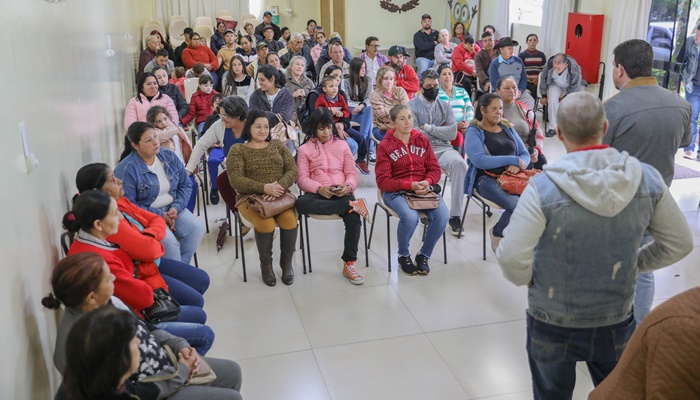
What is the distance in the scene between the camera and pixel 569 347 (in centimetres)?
210

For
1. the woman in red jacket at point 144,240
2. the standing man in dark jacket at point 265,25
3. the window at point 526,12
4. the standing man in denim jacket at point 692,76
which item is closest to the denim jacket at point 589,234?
the woman in red jacket at point 144,240

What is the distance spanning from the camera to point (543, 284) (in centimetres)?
208

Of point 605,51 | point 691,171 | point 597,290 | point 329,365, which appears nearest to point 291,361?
point 329,365

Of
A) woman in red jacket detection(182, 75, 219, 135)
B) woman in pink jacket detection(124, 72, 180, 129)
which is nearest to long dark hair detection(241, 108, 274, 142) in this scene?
woman in pink jacket detection(124, 72, 180, 129)

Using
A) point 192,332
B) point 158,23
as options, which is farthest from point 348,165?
point 158,23

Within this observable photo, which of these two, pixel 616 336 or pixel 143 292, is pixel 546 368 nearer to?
pixel 616 336

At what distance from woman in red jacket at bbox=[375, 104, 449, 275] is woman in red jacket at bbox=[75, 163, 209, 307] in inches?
59.5

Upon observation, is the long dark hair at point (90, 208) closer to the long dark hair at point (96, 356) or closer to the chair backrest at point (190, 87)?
the long dark hair at point (96, 356)

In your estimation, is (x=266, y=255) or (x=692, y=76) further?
(x=692, y=76)

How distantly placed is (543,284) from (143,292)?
1590 mm

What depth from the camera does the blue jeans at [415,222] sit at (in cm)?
436

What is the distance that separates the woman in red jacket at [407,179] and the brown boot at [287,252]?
2.32 feet

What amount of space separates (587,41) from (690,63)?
1671 mm

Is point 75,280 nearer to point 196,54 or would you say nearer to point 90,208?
point 90,208
